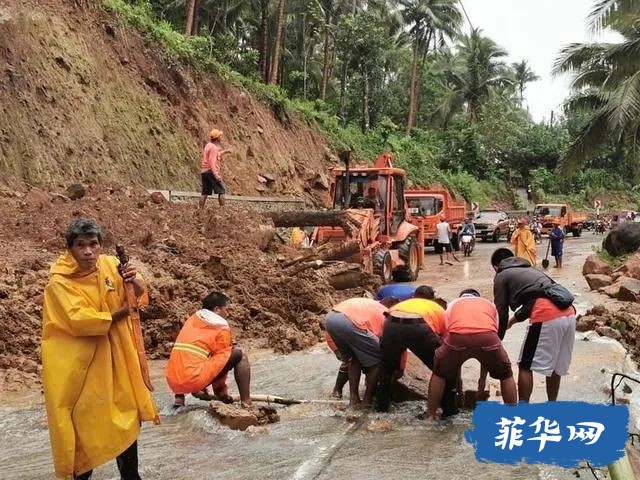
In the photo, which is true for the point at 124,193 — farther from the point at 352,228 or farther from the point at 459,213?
the point at 459,213

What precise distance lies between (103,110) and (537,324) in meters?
12.1

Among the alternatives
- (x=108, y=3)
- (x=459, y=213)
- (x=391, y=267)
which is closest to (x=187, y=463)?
(x=391, y=267)

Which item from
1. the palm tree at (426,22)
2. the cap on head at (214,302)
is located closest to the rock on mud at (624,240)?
the cap on head at (214,302)

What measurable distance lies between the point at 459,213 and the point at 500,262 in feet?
64.6

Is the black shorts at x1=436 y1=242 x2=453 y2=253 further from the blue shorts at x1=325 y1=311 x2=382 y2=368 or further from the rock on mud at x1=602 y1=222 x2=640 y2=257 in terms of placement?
the blue shorts at x1=325 y1=311 x2=382 y2=368

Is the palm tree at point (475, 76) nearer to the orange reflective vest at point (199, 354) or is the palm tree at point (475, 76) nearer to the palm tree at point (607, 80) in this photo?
the palm tree at point (607, 80)

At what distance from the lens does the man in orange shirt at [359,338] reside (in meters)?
5.71

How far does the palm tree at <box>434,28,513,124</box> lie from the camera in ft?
149

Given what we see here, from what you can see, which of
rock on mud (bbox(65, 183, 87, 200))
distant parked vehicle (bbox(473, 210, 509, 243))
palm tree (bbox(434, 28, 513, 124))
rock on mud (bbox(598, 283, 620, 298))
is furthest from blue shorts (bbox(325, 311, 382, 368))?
palm tree (bbox(434, 28, 513, 124))

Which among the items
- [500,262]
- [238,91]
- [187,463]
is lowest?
[187,463]

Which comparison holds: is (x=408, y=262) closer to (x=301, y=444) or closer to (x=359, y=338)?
(x=359, y=338)

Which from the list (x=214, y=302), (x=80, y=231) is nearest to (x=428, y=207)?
(x=214, y=302)

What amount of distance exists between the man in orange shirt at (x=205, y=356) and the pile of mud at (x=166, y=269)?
2259mm

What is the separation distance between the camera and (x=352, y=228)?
1270 cm
